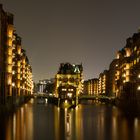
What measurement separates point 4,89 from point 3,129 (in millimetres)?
56196

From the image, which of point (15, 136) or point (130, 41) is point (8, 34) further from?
point (15, 136)

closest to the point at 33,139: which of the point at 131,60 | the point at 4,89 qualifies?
the point at 4,89

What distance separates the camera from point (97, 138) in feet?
188

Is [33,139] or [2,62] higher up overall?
[2,62]

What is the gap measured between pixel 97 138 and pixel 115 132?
7652 millimetres

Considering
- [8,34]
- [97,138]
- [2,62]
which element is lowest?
[97,138]

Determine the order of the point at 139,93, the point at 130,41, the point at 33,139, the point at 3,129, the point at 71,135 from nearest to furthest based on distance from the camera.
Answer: the point at 33,139, the point at 71,135, the point at 3,129, the point at 139,93, the point at 130,41

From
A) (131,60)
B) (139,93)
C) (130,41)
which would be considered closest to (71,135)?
(139,93)

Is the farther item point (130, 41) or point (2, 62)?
point (130, 41)

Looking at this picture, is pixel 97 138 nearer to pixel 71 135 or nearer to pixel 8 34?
pixel 71 135

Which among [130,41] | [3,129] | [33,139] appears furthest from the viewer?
[130,41]

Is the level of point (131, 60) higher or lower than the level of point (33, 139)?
higher

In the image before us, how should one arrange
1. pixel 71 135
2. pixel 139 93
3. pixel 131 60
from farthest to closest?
pixel 131 60
pixel 139 93
pixel 71 135

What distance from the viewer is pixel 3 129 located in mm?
64312
